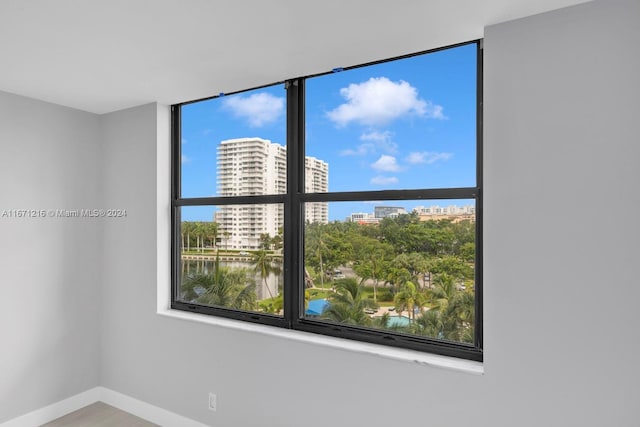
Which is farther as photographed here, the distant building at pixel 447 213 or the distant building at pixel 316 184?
the distant building at pixel 316 184

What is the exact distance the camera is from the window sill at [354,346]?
192cm

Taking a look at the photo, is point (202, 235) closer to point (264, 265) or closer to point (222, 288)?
point (222, 288)

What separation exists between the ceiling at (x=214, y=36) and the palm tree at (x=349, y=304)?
1.30 meters

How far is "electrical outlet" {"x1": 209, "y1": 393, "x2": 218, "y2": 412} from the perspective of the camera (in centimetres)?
263

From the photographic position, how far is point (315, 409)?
2.25 meters

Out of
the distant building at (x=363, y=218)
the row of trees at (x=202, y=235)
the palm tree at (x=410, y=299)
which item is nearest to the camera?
the palm tree at (x=410, y=299)
